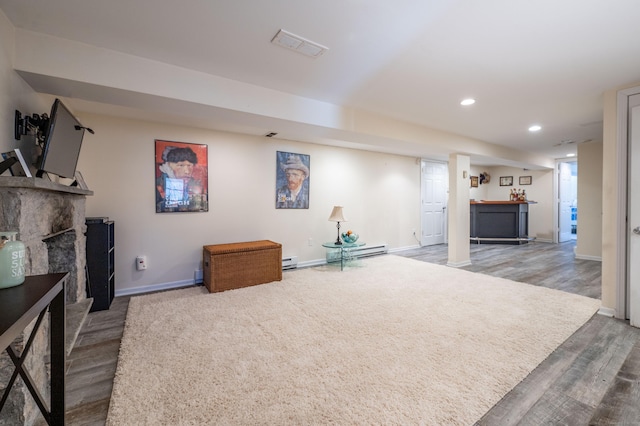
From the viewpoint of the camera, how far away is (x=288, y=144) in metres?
4.81

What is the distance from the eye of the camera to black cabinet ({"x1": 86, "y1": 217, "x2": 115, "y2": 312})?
9.59ft

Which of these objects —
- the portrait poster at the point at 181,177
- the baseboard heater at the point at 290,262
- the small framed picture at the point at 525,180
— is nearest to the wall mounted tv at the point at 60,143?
the portrait poster at the point at 181,177

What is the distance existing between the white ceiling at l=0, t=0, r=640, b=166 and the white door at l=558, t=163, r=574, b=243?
5.44m

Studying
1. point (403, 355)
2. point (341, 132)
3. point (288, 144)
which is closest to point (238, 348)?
point (403, 355)

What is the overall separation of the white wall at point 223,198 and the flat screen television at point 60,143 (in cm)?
142

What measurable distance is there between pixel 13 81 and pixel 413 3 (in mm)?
2514

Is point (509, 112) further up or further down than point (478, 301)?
further up

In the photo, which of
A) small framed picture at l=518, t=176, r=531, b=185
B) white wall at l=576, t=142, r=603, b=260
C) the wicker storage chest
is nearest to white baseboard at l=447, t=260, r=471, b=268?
white wall at l=576, t=142, r=603, b=260

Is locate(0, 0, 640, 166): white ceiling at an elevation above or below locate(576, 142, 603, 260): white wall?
above

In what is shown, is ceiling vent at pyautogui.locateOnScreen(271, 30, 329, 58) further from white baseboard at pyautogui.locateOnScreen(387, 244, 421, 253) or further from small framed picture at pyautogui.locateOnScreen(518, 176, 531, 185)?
small framed picture at pyautogui.locateOnScreen(518, 176, 531, 185)

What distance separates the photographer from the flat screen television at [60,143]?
1.71m

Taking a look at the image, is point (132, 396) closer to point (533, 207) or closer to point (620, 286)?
point (620, 286)

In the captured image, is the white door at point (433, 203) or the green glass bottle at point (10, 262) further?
the white door at point (433, 203)

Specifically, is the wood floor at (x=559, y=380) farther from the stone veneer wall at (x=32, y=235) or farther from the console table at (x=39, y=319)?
the console table at (x=39, y=319)
